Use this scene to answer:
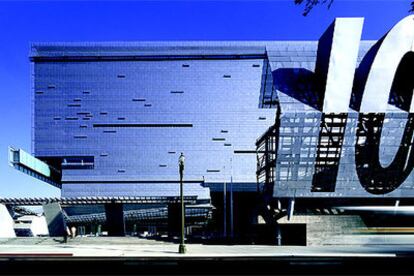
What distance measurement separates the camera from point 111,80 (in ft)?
416

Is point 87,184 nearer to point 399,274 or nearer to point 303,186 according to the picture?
point 303,186

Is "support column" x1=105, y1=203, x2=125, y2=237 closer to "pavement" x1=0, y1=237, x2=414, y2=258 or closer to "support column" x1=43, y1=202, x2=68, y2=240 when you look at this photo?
"support column" x1=43, y1=202, x2=68, y2=240

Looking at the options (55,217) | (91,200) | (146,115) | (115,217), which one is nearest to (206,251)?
(91,200)

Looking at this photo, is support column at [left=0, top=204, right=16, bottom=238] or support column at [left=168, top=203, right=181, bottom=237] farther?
support column at [left=168, top=203, right=181, bottom=237]

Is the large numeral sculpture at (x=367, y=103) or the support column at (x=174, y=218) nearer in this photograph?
the large numeral sculpture at (x=367, y=103)

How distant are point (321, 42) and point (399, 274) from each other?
50.4 metres

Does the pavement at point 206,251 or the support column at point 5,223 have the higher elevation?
the pavement at point 206,251

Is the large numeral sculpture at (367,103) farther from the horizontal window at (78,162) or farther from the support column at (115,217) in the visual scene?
the horizontal window at (78,162)

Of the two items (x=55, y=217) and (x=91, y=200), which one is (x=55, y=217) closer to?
(x=55, y=217)

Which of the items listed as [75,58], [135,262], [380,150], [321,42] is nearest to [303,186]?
[380,150]

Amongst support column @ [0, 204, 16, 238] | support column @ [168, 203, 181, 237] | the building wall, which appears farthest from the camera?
the building wall

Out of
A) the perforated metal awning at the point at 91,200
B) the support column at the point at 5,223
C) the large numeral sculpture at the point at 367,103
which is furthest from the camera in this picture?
the support column at the point at 5,223

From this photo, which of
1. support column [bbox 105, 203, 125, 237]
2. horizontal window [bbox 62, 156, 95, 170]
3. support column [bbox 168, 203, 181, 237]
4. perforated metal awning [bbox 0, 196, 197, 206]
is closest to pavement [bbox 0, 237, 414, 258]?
perforated metal awning [bbox 0, 196, 197, 206]

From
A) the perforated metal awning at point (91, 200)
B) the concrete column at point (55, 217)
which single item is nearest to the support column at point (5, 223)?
the perforated metal awning at point (91, 200)
